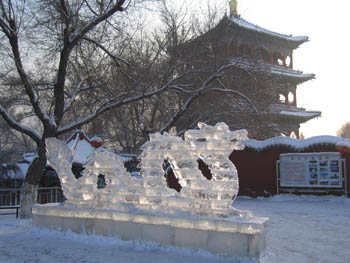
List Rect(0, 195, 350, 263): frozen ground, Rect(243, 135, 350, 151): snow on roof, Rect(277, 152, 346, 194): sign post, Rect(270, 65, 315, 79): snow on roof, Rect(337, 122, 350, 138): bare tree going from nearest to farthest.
A: Rect(0, 195, 350, 263): frozen ground → Rect(277, 152, 346, 194): sign post → Rect(243, 135, 350, 151): snow on roof → Rect(270, 65, 315, 79): snow on roof → Rect(337, 122, 350, 138): bare tree

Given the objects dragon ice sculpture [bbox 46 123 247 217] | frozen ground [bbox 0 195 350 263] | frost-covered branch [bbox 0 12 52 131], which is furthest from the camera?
frost-covered branch [bbox 0 12 52 131]

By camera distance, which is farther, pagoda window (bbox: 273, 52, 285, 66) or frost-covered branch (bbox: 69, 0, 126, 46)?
pagoda window (bbox: 273, 52, 285, 66)

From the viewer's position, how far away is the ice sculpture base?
4906mm

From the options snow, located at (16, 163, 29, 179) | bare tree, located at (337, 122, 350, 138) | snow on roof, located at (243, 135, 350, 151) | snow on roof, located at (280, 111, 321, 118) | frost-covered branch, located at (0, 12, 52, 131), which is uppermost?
bare tree, located at (337, 122, 350, 138)

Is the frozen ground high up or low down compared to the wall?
down

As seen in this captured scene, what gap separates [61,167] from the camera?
22.7 ft

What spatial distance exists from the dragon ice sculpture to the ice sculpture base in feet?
0.68

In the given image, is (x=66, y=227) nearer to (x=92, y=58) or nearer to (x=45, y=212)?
(x=45, y=212)

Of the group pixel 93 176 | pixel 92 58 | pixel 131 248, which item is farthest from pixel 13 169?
pixel 131 248

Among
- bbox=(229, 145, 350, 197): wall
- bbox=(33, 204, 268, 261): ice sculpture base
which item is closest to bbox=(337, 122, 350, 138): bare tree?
bbox=(229, 145, 350, 197): wall

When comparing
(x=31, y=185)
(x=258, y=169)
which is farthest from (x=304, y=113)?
(x=31, y=185)

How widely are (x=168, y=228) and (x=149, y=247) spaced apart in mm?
443

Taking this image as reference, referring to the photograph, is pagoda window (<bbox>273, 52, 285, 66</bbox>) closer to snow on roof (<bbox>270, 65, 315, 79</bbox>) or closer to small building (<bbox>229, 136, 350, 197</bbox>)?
snow on roof (<bbox>270, 65, 315, 79</bbox>)

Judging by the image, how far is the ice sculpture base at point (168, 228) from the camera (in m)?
4.91
